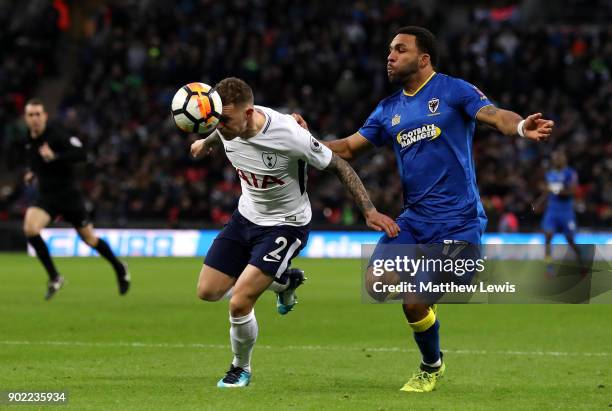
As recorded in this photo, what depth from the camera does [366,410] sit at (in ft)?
23.5

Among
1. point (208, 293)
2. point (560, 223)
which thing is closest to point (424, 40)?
point (208, 293)

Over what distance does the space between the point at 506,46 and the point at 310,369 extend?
2165cm

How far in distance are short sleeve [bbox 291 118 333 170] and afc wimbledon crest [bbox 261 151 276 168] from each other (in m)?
0.16

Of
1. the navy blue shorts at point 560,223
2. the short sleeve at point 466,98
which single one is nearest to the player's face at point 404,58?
the short sleeve at point 466,98

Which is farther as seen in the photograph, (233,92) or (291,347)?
(291,347)

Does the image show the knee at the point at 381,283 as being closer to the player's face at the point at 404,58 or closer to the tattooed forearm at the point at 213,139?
the player's face at the point at 404,58

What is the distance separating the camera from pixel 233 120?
26.9 feet

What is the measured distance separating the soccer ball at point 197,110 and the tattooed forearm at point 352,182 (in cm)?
92

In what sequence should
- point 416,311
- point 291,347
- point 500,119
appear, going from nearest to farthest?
point 500,119 → point 416,311 → point 291,347

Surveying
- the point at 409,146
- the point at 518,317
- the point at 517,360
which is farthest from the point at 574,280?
Answer: the point at 518,317

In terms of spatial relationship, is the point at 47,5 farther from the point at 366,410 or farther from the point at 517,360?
the point at 366,410

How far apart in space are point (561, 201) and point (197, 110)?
561 inches

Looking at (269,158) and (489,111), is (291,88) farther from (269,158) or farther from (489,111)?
(489,111)

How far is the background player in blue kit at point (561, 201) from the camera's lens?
2102 centimetres
